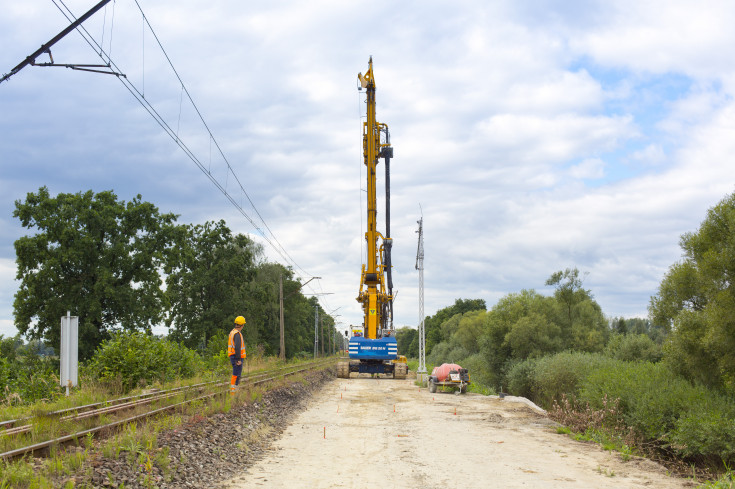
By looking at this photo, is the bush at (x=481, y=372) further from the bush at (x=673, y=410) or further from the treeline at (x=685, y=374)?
the bush at (x=673, y=410)

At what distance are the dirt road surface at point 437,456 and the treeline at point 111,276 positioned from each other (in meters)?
20.5

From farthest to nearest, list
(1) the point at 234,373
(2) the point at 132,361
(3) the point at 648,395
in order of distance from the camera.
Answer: (2) the point at 132,361 < (3) the point at 648,395 < (1) the point at 234,373

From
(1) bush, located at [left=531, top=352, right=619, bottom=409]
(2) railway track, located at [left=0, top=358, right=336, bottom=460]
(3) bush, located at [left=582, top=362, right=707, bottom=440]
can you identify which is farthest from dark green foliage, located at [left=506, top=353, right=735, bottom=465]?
(2) railway track, located at [left=0, top=358, right=336, bottom=460]

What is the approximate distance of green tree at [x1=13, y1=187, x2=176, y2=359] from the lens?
35.6m

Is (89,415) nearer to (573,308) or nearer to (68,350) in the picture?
(68,350)

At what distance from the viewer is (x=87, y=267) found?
37844 mm

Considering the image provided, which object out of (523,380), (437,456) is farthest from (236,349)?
(523,380)

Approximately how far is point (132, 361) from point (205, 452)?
30.0 ft

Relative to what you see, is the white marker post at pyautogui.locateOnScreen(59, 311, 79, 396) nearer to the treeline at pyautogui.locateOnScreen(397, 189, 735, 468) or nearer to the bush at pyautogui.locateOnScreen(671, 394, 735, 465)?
the treeline at pyautogui.locateOnScreen(397, 189, 735, 468)

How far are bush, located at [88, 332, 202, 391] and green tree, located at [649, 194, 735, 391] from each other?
16373 millimetres

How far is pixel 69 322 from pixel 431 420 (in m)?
9.74

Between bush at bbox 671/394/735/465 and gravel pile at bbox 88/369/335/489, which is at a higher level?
gravel pile at bbox 88/369/335/489

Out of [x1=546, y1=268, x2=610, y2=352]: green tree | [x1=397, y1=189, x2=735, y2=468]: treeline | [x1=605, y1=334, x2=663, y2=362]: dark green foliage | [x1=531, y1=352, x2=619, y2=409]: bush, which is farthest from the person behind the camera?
[x1=546, y1=268, x2=610, y2=352]: green tree

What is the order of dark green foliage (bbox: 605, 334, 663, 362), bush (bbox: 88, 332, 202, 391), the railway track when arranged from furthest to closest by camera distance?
dark green foliage (bbox: 605, 334, 663, 362) → bush (bbox: 88, 332, 202, 391) → the railway track
